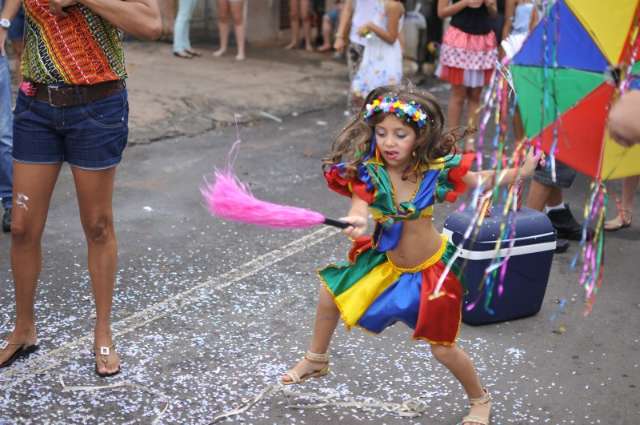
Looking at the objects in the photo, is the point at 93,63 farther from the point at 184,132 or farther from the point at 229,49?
the point at 229,49

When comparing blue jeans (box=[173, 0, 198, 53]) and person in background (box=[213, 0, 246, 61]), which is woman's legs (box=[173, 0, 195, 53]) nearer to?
blue jeans (box=[173, 0, 198, 53])

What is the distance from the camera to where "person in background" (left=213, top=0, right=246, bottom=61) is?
11.3 metres

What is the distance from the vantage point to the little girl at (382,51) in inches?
299

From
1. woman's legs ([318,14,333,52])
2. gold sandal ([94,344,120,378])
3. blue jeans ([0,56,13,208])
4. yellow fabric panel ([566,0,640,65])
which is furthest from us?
woman's legs ([318,14,333,52])

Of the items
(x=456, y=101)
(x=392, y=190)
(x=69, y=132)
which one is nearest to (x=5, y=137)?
(x=69, y=132)

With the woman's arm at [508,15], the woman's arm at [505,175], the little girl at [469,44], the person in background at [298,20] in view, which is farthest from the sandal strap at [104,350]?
the person in background at [298,20]

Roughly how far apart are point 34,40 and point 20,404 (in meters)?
1.32

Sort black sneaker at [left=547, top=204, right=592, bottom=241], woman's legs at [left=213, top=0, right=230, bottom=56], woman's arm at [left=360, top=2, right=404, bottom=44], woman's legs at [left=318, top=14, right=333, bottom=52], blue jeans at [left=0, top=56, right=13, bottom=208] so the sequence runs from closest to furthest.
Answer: blue jeans at [left=0, top=56, right=13, bottom=208]
black sneaker at [left=547, top=204, right=592, bottom=241]
woman's arm at [left=360, top=2, right=404, bottom=44]
woman's legs at [left=213, top=0, right=230, bottom=56]
woman's legs at [left=318, top=14, right=333, bottom=52]

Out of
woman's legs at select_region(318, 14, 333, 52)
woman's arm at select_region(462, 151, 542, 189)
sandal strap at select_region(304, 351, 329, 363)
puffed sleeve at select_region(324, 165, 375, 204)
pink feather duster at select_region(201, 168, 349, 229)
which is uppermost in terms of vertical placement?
woman's arm at select_region(462, 151, 542, 189)

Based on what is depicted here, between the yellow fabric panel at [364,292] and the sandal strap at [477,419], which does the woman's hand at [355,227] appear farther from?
the sandal strap at [477,419]

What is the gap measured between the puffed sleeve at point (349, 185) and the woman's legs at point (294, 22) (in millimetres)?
9621

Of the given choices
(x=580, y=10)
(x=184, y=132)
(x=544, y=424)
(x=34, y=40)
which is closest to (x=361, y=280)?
(x=544, y=424)

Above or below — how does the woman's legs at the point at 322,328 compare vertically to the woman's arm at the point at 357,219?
below

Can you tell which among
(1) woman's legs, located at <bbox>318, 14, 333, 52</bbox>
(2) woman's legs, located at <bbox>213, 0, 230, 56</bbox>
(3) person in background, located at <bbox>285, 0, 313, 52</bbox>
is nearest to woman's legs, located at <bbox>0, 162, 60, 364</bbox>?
(2) woman's legs, located at <bbox>213, 0, 230, 56</bbox>
